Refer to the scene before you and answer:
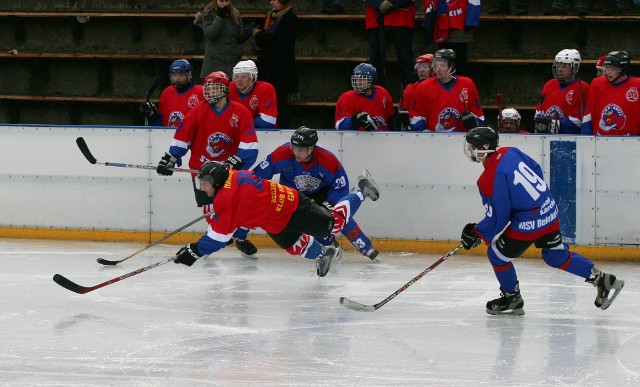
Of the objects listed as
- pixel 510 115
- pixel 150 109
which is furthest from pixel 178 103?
pixel 510 115

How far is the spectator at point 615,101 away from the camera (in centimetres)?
780

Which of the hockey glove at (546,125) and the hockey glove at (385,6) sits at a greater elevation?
the hockey glove at (385,6)

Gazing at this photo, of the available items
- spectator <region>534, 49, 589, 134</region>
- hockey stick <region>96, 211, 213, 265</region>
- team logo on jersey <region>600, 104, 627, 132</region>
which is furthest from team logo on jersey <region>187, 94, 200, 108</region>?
team logo on jersey <region>600, 104, 627, 132</region>

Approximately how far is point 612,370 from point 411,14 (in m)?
5.06

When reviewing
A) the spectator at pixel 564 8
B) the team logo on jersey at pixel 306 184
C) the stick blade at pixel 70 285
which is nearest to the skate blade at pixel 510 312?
the team logo on jersey at pixel 306 184

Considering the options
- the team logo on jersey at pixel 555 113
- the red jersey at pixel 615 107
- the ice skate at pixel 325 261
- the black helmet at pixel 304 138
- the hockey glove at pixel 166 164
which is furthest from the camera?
the team logo on jersey at pixel 555 113

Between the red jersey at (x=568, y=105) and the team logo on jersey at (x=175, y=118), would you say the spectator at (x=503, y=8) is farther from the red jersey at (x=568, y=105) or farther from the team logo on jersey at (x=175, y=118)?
the team logo on jersey at (x=175, y=118)

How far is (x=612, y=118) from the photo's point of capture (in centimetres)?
788

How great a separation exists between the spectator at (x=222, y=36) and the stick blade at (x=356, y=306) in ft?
12.3

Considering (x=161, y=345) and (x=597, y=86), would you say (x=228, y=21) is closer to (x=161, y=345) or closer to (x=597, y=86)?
(x=597, y=86)

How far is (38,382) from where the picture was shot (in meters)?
4.59

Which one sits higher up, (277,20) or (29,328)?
(277,20)

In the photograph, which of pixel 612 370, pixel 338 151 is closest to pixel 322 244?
pixel 338 151

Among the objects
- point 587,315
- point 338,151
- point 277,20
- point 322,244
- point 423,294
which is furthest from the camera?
point 277,20
